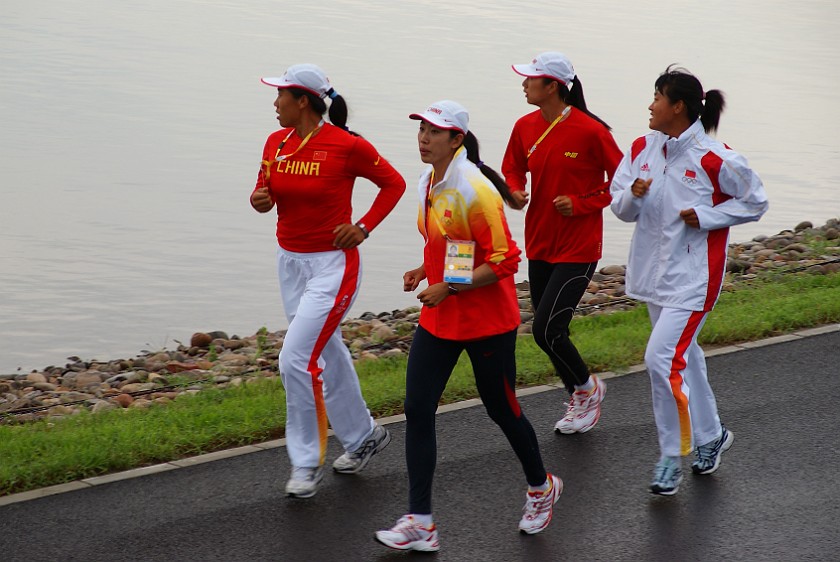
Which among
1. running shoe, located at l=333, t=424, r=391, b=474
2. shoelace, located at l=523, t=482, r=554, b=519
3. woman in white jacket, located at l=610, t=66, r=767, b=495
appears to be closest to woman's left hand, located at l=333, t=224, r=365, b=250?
running shoe, located at l=333, t=424, r=391, b=474

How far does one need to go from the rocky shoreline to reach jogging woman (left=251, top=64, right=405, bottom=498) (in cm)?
267

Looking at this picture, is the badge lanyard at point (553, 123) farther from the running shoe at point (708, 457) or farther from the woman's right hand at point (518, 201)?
the running shoe at point (708, 457)

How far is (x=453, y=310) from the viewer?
5.98m

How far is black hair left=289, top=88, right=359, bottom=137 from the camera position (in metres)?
6.82

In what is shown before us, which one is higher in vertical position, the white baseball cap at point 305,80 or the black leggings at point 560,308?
the white baseball cap at point 305,80

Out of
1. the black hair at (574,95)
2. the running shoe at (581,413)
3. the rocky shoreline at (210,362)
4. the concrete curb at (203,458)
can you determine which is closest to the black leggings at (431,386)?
the concrete curb at (203,458)

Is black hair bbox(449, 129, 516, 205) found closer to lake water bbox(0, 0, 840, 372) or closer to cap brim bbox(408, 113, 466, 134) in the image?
cap brim bbox(408, 113, 466, 134)

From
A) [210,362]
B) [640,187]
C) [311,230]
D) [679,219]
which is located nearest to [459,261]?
[311,230]

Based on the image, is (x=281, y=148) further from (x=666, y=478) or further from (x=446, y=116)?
(x=666, y=478)

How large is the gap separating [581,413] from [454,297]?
89.4 inches

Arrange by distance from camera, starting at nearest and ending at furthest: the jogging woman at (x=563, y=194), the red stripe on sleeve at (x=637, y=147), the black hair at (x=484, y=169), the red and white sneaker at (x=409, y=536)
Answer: the red and white sneaker at (x=409, y=536)
the black hair at (x=484, y=169)
the red stripe on sleeve at (x=637, y=147)
the jogging woman at (x=563, y=194)

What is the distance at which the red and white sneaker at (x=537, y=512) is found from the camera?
631 cm

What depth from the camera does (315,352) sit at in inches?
269

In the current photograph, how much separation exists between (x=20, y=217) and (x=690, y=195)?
14666 millimetres
